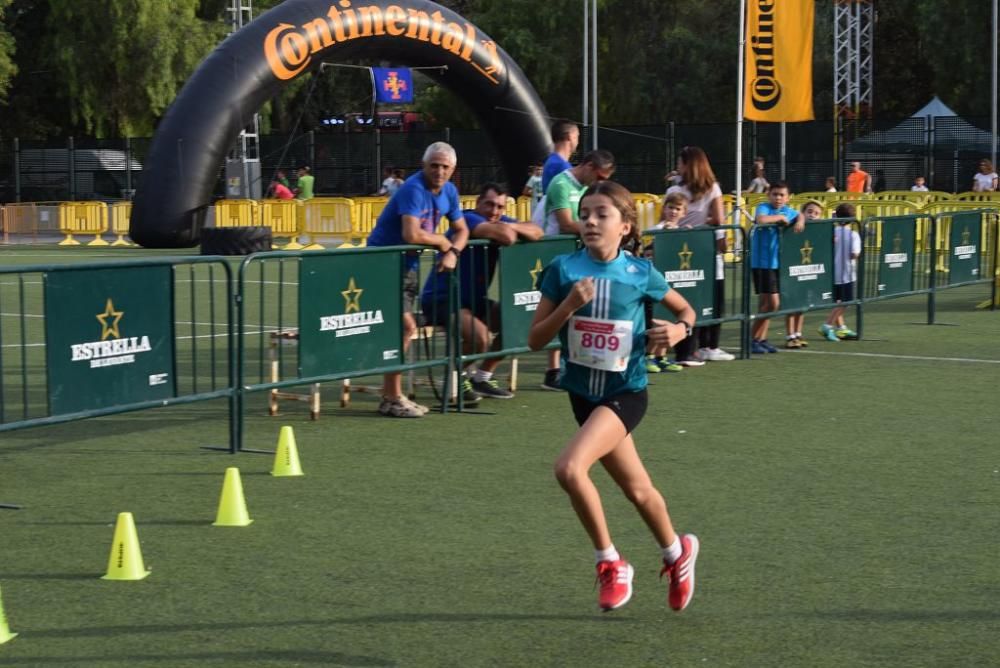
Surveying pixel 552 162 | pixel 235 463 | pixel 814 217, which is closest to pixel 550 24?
pixel 814 217

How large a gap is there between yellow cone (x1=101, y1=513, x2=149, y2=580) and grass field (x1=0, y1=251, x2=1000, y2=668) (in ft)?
0.23

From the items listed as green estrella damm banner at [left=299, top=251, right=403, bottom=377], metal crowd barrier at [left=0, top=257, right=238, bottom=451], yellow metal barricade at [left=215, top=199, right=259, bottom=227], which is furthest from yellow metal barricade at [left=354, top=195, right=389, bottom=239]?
metal crowd barrier at [left=0, top=257, right=238, bottom=451]

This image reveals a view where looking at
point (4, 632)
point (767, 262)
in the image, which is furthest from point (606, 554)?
point (767, 262)

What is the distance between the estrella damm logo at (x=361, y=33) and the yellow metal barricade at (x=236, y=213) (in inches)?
225

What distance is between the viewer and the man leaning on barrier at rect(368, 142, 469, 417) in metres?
10.7

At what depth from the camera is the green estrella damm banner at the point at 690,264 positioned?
13.3 meters

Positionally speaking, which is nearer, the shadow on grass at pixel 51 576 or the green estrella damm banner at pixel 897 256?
the shadow on grass at pixel 51 576

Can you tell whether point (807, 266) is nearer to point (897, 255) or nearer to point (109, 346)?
point (897, 255)

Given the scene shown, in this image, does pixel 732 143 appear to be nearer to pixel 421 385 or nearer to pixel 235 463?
pixel 421 385

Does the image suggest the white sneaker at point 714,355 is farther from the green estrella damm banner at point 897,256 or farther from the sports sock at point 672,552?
the sports sock at point 672,552

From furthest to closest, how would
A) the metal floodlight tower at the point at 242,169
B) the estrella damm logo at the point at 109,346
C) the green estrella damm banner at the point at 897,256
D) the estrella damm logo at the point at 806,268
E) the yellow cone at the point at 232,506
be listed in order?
the metal floodlight tower at the point at 242,169, the green estrella damm banner at the point at 897,256, the estrella damm logo at the point at 806,268, the estrella damm logo at the point at 109,346, the yellow cone at the point at 232,506

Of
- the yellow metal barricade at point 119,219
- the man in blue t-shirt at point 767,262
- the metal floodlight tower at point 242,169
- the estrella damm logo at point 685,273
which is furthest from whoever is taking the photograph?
the metal floodlight tower at point 242,169

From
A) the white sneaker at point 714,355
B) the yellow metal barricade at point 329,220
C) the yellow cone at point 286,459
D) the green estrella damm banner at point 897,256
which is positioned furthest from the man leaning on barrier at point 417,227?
the yellow metal barricade at point 329,220

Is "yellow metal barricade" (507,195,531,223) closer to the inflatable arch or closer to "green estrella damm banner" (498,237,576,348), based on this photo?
the inflatable arch
